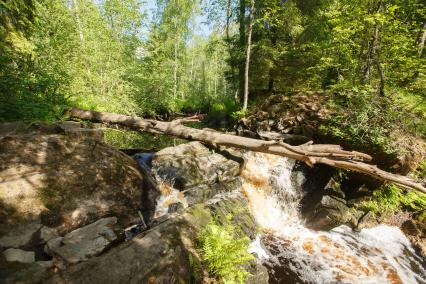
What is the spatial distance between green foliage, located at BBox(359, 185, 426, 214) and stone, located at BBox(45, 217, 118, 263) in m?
7.82

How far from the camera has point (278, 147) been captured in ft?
25.1

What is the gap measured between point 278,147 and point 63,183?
561cm

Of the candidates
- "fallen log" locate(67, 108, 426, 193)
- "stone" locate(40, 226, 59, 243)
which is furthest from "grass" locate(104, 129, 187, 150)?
"stone" locate(40, 226, 59, 243)

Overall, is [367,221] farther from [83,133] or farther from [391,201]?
[83,133]

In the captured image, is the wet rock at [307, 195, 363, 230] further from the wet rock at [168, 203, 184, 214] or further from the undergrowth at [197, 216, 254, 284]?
the undergrowth at [197, 216, 254, 284]

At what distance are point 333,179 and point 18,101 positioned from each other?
9.58 meters

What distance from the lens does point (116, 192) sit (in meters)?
5.68

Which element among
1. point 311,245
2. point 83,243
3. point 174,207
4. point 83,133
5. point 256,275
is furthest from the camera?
point 311,245

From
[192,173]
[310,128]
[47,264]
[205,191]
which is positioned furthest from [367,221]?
[47,264]

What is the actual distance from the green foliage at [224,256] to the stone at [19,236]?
2.63 metres

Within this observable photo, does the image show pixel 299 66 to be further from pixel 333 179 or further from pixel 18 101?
pixel 18 101

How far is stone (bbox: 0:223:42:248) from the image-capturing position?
3.74m

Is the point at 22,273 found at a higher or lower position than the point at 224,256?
higher

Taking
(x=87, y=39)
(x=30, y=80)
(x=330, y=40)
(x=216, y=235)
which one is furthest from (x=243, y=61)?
(x=216, y=235)
